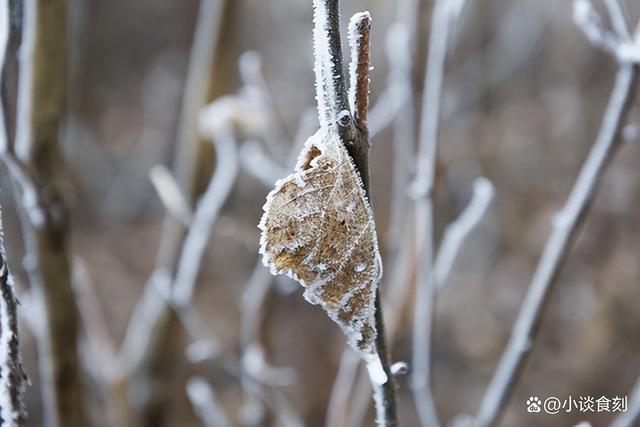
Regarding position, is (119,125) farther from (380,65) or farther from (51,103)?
(51,103)

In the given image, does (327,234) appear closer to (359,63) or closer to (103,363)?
(359,63)

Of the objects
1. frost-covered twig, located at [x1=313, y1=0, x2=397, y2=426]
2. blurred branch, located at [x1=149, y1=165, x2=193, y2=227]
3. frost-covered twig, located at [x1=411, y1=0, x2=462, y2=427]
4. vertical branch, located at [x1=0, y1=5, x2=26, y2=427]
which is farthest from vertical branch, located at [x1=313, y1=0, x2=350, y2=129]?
blurred branch, located at [x1=149, y1=165, x2=193, y2=227]

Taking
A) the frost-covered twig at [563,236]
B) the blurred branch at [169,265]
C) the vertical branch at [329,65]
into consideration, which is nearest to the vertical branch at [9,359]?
the vertical branch at [329,65]

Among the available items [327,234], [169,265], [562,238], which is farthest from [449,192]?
[327,234]

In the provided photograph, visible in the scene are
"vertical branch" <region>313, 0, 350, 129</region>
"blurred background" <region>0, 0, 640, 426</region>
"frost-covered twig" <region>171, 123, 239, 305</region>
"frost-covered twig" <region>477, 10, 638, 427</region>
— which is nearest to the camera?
"vertical branch" <region>313, 0, 350, 129</region>

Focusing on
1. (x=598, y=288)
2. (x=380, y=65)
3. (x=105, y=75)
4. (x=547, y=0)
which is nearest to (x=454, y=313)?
(x=598, y=288)

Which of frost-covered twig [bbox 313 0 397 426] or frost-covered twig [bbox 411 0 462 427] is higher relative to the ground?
frost-covered twig [bbox 411 0 462 427]

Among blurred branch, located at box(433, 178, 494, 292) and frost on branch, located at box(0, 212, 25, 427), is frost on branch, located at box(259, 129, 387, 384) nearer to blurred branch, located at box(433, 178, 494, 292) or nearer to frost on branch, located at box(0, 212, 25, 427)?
frost on branch, located at box(0, 212, 25, 427)
